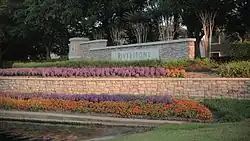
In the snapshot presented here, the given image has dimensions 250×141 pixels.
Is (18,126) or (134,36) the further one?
(134,36)

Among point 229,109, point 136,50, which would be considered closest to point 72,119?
point 229,109

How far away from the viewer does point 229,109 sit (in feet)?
46.6

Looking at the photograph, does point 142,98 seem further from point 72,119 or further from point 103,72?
point 103,72

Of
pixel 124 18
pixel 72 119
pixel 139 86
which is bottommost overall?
pixel 72 119

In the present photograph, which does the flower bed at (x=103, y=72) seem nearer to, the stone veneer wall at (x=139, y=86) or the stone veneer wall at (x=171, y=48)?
the stone veneer wall at (x=139, y=86)

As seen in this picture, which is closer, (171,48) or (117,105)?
(117,105)

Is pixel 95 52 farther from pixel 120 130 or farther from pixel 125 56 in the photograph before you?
pixel 120 130

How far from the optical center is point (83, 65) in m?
22.5

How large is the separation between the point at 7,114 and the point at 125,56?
8.62 metres

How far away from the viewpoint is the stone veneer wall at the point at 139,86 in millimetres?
16047

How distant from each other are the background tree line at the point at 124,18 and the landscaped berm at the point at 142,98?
608cm

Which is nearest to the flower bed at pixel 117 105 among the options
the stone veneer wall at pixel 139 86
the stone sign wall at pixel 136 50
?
the stone veneer wall at pixel 139 86

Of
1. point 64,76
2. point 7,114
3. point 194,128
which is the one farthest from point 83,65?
point 194,128

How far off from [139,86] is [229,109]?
4.64 metres
